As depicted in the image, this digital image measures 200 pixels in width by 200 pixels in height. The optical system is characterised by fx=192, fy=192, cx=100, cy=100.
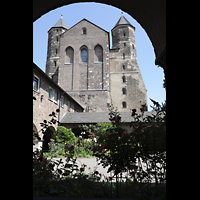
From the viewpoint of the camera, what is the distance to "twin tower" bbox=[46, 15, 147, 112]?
94.9ft

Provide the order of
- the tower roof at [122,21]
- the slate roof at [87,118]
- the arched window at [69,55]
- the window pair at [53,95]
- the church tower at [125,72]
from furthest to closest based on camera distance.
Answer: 1. the tower roof at [122,21]
2. the church tower at [125,72]
3. the arched window at [69,55]
4. the slate roof at [87,118]
5. the window pair at [53,95]

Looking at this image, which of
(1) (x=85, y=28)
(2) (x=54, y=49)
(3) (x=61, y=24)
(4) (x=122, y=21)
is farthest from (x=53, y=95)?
(4) (x=122, y=21)

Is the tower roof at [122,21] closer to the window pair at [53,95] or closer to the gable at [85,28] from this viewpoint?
the gable at [85,28]

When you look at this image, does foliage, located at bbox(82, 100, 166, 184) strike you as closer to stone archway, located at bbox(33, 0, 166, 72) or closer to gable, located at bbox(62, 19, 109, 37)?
stone archway, located at bbox(33, 0, 166, 72)

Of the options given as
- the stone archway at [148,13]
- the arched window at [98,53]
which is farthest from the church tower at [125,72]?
the stone archway at [148,13]

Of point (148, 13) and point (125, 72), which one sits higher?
point (125, 72)

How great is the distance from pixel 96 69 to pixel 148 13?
27.0 metres

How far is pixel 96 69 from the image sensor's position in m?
29.9

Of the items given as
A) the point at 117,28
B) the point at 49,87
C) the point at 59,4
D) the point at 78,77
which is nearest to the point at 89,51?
the point at 78,77

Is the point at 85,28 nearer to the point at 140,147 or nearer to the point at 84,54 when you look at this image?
the point at 84,54

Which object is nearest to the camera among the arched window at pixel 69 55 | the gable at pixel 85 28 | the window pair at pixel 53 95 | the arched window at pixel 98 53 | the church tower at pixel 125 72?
the window pair at pixel 53 95

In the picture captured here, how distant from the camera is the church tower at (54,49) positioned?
37031mm

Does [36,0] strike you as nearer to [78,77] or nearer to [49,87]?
[49,87]
